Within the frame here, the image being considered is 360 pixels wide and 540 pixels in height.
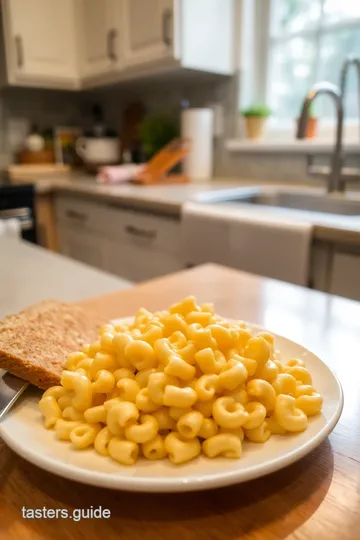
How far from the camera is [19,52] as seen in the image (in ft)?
8.58

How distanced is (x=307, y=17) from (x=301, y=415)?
88.8 inches

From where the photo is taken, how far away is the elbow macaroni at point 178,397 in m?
0.37

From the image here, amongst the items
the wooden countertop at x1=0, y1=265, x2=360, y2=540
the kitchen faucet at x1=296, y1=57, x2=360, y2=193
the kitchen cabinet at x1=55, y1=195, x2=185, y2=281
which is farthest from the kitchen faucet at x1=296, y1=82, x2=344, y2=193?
the wooden countertop at x1=0, y1=265, x2=360, y2=540

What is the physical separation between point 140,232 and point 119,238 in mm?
186

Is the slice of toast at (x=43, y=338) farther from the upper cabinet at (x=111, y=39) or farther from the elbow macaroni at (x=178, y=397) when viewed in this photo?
the upper cabinet at (x=111, y=39)

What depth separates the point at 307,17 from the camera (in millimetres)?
2150

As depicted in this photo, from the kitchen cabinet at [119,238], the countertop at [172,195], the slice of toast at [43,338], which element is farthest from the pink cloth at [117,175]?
the slice of toast at [43,338]

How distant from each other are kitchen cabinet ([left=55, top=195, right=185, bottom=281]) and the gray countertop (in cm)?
69

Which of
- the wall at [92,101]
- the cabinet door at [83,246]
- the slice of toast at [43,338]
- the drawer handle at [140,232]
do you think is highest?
the wall at [92,101]

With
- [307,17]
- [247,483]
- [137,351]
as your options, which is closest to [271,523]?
[247,483]

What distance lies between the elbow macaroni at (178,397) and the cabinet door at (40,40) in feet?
8.82

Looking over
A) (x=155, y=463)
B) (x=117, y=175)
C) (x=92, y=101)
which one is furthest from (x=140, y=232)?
(x=92, y=101)

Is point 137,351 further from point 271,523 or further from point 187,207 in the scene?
point 187,207

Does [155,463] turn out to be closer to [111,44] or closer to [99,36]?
[111,44]
